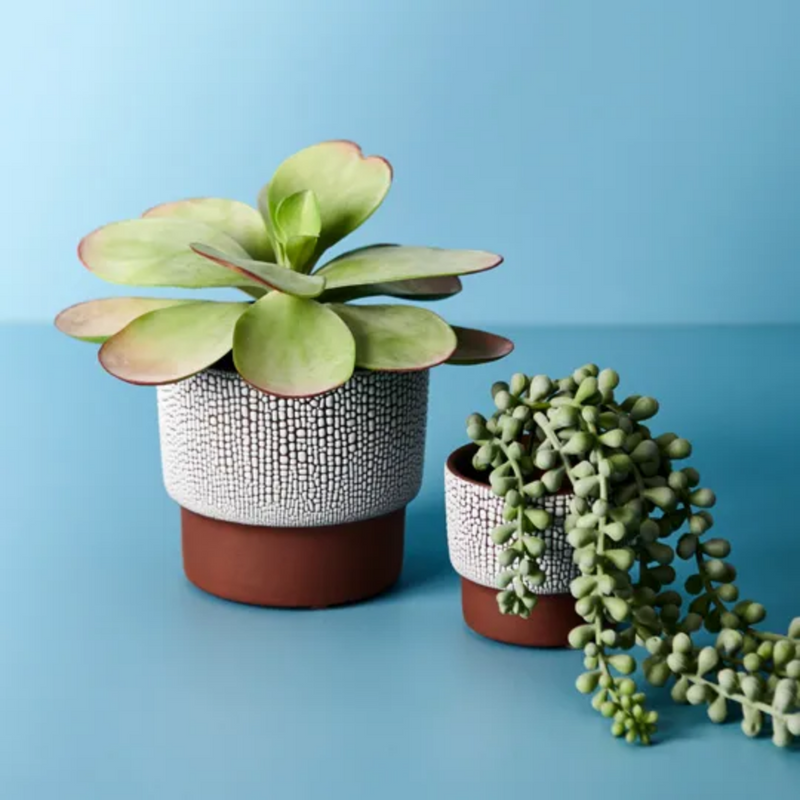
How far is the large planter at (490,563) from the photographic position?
122cm

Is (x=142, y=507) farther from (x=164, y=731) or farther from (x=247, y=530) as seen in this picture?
(x=164, y=731)

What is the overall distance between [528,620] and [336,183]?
1.45ft

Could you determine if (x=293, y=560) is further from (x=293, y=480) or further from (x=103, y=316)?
(x=103, y=316)

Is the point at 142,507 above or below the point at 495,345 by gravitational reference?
below

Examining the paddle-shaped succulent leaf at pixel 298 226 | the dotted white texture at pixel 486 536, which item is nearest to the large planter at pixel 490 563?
the dotted white texture at pixel 486 536

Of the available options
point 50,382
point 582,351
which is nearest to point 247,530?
point 50,382

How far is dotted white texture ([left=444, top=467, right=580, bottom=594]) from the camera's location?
1.21 metres

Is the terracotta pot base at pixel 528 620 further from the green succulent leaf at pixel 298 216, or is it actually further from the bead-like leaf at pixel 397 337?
the green succulent leaf at pixel 298 216

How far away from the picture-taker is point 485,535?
1.24 meters

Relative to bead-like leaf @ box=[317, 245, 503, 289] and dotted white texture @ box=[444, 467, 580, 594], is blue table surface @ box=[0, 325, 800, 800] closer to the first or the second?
dotted white texture @ box=[444, 467, 580, 594]

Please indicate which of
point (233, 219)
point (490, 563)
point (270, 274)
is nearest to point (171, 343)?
point (270, 274)

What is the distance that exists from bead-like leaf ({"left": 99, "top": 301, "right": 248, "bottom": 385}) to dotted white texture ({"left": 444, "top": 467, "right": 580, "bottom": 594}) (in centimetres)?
23

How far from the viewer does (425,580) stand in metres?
1.45

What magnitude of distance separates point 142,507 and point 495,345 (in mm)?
502
